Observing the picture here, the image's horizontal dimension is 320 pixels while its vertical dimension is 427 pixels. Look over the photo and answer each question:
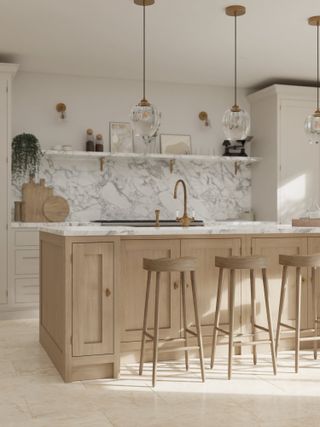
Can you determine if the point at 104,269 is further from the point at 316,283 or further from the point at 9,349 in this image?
the point at 316,283

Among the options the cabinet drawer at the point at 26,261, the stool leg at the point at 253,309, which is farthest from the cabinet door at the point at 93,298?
the cabinet drawer at the point at 26,261

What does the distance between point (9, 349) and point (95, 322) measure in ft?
3.70

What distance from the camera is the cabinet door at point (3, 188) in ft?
18.8

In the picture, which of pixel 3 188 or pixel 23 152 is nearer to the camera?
pixel 3 188

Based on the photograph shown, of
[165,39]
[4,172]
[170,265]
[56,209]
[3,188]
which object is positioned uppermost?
[165,39]

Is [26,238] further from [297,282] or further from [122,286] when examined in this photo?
[297,282]

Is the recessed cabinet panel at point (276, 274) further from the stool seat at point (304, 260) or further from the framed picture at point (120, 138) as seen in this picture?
the framed picture at point (120, 138)

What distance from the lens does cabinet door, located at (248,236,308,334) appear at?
169 inches

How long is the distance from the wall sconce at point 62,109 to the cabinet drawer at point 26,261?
5.33 ft

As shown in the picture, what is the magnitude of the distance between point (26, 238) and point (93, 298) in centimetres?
232

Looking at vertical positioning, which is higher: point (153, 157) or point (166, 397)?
point (153, 157)

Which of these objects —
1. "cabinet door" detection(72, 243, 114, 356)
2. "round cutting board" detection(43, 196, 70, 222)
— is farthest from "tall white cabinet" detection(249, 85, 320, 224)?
"cabinet door" detection(72, 243, 114, 356)

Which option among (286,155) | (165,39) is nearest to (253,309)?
(165,39)

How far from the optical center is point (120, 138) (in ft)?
22.0
